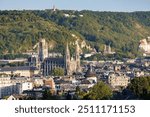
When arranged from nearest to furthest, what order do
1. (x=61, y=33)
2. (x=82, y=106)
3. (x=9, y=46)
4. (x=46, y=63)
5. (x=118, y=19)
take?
1. (x=82, y=106)
2. (x=46, y=63)
3. (x=9, y=46)
4. (x=61, y=33)
5. (x=118, y=19)

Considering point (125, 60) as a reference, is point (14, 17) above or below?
above

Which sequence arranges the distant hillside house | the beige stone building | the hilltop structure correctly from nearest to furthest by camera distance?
the beige stone building, the distant hillside house, the hilltop structure

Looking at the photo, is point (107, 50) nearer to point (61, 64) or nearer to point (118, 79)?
point (61, 64)

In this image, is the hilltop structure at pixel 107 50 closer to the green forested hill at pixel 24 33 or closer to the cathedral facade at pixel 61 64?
the green forested hill at pixel 24 33

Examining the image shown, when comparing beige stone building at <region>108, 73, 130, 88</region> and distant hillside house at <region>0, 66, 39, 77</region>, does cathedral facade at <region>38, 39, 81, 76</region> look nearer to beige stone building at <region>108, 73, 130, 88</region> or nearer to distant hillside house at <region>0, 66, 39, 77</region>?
distant hillside house at <region>0, 66, 39, 77</region>

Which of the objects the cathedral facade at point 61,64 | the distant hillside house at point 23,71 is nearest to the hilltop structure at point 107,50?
the cathedral facade at point 61,64

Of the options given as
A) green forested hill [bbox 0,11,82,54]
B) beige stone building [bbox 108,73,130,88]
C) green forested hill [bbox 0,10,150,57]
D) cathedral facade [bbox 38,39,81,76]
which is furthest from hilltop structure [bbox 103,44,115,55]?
beige stone building [bbox 108,73,130,88]

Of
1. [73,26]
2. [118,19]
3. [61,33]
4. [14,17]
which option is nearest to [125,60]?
[61,33]

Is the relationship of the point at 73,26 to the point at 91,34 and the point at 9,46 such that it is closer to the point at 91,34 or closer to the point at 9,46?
the point at 91,34
